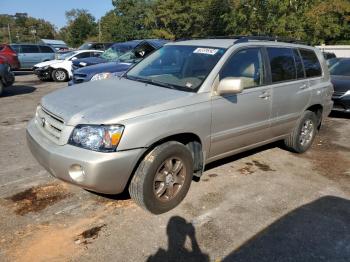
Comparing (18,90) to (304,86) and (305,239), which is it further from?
(305,239)

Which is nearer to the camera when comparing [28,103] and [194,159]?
[194,159]

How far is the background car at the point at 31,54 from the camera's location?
64.2 feet

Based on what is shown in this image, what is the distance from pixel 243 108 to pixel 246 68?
1.75ft

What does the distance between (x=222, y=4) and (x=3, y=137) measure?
3572cm

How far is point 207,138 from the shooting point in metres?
4.21

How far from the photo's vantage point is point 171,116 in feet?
12.3

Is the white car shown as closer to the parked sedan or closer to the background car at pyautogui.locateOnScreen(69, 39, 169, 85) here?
the background car at pyautogui.locateOnScreen(69, 39, 169, 85)

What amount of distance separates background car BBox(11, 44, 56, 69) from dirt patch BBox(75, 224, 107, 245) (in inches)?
710

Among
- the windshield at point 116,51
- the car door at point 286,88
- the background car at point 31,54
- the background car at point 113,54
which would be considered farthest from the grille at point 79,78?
the background car at point 31,54

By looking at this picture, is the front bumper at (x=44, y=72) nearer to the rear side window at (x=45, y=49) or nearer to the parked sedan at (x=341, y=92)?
the rear side window at (x=45, y=49)

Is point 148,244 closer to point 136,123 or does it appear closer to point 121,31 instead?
point 136,123

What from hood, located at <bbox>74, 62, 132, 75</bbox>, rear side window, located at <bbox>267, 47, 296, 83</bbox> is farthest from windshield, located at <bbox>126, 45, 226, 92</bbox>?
hood, located at <bbox>74, 62, 132, 75</bbox>

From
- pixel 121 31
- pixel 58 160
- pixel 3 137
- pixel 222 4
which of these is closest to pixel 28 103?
pixel 3 137

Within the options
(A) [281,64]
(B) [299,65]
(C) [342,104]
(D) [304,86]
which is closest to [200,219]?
(A) [281,64]
